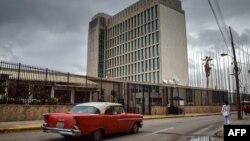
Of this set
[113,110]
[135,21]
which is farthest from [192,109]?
[135,21]

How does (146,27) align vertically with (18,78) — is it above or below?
above

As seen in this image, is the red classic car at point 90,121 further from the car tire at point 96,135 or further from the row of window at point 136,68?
the row of window at point 136,68

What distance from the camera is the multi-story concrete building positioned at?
264 ft

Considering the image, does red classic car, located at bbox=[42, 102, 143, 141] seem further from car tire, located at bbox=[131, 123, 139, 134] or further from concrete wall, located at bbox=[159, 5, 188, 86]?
concrete wall, located at bbox=[159, 5, 188, 86]

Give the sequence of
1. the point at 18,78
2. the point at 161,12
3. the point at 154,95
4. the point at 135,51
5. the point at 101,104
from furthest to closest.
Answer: the point at 135,51
the point at 161,12
the point at 154,95
the point at 18,78
the point at 101,104

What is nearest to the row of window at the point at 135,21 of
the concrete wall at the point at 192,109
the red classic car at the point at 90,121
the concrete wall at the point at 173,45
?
Result: the concrete wall at the point at 173,45

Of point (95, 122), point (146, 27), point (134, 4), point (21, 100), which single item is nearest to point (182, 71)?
point (146, 27)

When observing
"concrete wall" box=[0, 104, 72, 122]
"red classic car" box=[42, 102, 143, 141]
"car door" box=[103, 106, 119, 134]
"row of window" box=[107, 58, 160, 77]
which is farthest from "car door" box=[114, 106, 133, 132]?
"row of window" box=[107, 58, 160, 77]

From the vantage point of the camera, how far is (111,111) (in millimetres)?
10984

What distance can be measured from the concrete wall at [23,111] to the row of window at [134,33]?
→ 6753 cm

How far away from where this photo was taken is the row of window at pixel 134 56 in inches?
3206

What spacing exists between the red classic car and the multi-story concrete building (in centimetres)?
6542

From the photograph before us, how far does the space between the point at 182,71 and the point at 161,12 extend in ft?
68.2

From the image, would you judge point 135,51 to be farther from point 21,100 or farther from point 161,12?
point 21,100
